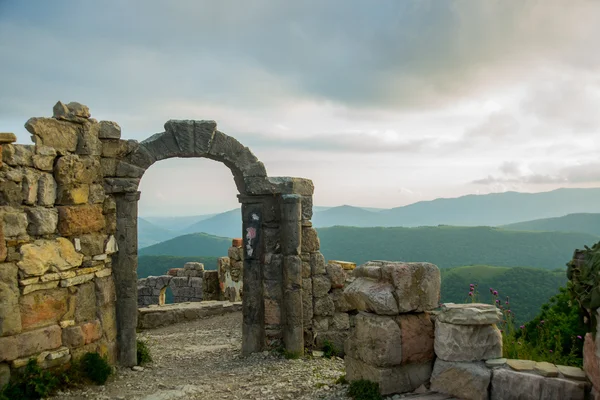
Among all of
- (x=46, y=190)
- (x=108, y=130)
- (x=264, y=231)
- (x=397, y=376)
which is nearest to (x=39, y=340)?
(x=46, y=190)

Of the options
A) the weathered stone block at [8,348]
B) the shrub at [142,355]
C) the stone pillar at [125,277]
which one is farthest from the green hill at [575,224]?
the weathered stone block at [8,348]

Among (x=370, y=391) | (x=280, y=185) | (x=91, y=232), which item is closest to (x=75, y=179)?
(x=91, y=232)

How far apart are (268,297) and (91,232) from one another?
314 cm

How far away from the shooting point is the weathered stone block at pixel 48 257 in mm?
5977

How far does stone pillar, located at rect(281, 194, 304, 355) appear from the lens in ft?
27.6

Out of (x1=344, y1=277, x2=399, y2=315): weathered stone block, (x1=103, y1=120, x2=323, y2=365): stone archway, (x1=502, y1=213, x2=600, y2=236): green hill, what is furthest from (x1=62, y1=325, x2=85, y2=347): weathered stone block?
(x1=502, y1=213, x2=600, y2=236): green hill

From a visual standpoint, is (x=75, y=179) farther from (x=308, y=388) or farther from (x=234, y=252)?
(x=234, y=252)

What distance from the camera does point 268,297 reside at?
28.0ft

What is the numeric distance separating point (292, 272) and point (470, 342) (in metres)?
3.75

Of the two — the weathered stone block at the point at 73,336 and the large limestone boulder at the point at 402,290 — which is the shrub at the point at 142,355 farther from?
the large limestone boulder at the point at 402,290

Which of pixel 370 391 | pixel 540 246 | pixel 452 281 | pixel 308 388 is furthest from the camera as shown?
pixel 540 246

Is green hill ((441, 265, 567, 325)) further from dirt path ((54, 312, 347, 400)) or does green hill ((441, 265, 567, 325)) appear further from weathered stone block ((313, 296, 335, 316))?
dirt path ((54, 312, 347, 400))

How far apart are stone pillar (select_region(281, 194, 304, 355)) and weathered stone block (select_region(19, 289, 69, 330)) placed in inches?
138

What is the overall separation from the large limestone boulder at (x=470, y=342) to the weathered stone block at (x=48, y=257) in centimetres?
490
